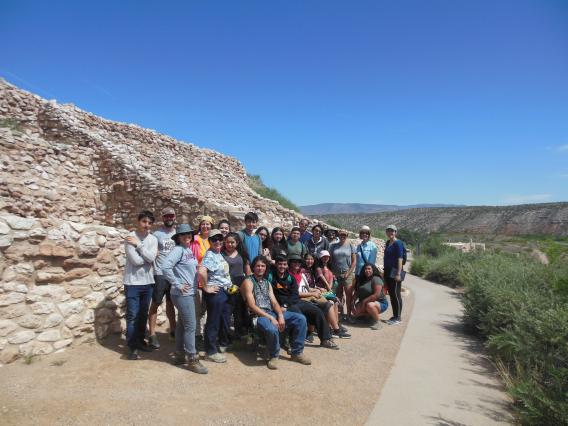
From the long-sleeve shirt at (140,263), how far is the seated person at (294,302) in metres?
1.73

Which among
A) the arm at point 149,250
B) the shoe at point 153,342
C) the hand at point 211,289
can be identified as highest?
the arm at point 149,250

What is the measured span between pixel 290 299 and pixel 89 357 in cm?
264

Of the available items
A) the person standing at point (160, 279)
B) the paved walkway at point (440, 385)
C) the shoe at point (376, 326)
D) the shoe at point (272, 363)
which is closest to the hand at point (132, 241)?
the person standing at point (160, 279)

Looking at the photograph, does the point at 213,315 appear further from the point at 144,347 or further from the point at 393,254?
the point at 393,254

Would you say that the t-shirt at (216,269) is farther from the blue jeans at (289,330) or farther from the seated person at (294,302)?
the seated person at (294,302)

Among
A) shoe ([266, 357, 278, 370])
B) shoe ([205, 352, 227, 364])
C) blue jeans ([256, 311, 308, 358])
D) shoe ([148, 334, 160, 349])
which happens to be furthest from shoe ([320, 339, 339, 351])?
shoe ([148, 334, 160, 349])

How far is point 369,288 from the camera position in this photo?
6520 mm

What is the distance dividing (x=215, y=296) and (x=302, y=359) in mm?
1372

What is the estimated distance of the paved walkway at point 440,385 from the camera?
333 cm

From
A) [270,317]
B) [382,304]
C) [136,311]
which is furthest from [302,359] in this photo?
[382,304]

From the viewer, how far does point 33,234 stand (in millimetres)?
4117

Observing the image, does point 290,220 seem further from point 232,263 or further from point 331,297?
point 232,263

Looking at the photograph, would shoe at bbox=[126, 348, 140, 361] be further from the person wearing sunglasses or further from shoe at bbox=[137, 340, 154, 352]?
the person wearing sunglasses

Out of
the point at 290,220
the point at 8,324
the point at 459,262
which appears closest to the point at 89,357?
the point at 8,324
